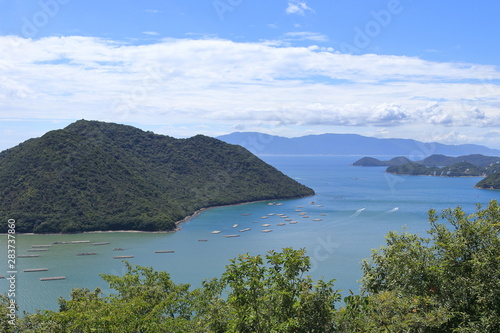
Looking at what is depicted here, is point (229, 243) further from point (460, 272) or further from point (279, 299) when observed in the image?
point (460, 272)

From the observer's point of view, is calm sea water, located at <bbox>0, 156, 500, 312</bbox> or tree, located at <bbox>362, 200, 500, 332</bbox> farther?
calm sea water, located at <bbox>0, 156, 500, 312</bbox>

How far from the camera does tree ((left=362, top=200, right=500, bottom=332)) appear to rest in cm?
587

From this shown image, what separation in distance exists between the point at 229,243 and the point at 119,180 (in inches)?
723

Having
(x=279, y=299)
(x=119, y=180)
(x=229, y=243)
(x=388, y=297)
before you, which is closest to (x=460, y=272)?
(x=388, y=297)

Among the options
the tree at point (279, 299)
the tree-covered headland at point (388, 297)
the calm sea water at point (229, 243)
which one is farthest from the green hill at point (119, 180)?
the tree at point (279, 299)

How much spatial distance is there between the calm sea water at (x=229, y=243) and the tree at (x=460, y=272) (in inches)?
571

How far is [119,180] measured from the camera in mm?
46875

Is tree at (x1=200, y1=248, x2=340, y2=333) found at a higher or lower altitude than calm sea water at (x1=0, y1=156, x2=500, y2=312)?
higher

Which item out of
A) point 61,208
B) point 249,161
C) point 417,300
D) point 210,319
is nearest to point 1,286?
point 61,208

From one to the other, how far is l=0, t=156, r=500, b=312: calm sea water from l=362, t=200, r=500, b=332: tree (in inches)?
571

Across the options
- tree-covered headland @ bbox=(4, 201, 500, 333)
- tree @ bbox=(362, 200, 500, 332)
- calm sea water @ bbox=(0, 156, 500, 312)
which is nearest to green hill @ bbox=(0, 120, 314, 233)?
calm sea water @ bbox=(0, 156, 500, 312)

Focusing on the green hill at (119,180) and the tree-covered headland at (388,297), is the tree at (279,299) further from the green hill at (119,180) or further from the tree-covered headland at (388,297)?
the green hill at (119,180)

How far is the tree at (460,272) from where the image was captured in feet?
19.3

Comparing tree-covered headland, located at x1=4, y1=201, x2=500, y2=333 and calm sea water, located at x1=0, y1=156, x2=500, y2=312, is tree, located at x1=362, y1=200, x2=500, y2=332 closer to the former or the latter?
tree-covered headland, located at x1=4, y1=201, x2=500, y2=333
